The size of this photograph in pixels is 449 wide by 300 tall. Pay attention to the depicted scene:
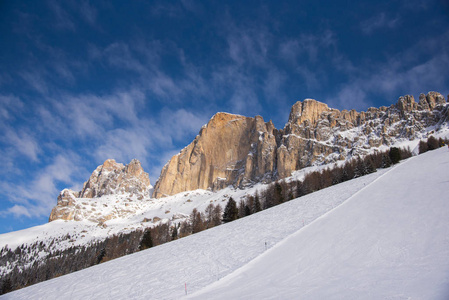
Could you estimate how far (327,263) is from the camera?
1011 cm

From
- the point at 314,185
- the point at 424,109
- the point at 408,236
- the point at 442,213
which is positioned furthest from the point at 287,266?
the point at 424,109

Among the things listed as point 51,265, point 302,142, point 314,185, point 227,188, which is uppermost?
point 302,142

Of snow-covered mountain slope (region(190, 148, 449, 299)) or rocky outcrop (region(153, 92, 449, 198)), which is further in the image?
rocky outcrop (region(153, 92, 449, 198))

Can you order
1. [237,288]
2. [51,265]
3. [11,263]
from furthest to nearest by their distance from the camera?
[11,263] < [51,265] < [237,288]

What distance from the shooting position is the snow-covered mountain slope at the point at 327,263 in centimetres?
713

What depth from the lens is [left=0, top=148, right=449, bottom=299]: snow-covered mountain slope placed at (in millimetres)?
7133

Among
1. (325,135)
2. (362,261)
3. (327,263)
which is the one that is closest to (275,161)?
(325,135)

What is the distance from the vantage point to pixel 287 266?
1101 cm

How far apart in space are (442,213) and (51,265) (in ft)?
366

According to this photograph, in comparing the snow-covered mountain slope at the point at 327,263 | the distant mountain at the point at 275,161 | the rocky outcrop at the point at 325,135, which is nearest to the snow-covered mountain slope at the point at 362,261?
the snow-covered mountain slope at the point at 327,263

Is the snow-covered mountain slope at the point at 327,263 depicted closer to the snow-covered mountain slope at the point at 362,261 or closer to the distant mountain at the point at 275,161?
the snow-covered mountain slope at the point at 362,261

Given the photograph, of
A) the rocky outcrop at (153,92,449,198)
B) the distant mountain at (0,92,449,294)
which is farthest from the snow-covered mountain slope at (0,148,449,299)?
the rocky outcrop at (153,92,449,198)

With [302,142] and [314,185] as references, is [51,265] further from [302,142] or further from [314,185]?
[302,142]

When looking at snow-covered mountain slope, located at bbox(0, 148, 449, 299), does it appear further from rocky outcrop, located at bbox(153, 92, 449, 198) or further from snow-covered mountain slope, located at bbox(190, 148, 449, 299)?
rocky outcrop, located at bbox(153, 92, 449, 198)
